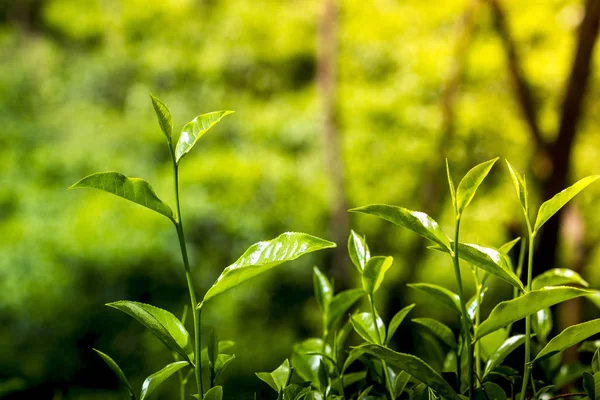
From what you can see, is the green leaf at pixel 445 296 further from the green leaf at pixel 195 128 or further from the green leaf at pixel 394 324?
the green leaf at pixel 195 128

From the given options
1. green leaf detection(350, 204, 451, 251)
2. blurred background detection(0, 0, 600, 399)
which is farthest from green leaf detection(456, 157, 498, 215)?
blurred background detection(0, 0, 600, 399)

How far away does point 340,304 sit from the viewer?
338 mm

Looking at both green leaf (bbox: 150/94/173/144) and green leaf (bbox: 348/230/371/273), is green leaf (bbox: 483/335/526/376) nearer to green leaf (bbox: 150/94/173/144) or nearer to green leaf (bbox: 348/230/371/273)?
green leaf (bbox: 348/230/371/273)

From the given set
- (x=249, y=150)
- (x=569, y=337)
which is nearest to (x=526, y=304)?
(x=569, y=337)

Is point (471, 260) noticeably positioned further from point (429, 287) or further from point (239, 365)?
point (239, 365)

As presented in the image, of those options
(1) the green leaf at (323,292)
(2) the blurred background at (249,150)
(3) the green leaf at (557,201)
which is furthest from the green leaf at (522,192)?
(2) the blurred background at (249,150)

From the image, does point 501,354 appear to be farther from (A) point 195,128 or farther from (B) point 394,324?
(A) point 195,128

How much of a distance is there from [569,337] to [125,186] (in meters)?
0.20

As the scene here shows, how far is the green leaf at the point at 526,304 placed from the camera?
0.23 meters

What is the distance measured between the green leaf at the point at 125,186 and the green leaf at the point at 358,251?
0.10 metres

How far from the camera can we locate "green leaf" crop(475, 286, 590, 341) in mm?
232

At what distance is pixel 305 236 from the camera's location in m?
0.26

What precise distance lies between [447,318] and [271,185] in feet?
4.02

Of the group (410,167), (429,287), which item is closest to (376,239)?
(410,167)
